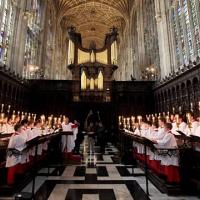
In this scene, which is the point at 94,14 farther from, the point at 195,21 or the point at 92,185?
the point at 92,185

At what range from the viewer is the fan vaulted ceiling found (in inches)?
1135

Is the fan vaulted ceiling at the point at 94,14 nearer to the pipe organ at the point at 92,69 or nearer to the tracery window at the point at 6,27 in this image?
the pipe organ at the point at 92,69

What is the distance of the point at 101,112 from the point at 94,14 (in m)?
22.3

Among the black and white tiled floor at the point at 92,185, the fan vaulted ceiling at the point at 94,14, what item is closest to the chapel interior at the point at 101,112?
the black and white tiled floor at the point at 92,185

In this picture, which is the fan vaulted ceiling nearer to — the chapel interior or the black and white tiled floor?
the chapel interior

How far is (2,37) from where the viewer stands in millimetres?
12742

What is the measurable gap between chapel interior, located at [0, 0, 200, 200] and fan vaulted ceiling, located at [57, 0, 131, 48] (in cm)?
29

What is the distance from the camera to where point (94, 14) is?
33.4m

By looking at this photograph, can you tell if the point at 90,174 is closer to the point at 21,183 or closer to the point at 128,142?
the point at 21,183

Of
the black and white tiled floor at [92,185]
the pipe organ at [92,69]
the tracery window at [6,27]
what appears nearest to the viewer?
the black and white tiled floor at [92,185]

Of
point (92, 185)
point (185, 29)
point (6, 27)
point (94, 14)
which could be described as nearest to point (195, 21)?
point (185, 29)

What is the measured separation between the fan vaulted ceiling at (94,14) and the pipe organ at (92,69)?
10.8m

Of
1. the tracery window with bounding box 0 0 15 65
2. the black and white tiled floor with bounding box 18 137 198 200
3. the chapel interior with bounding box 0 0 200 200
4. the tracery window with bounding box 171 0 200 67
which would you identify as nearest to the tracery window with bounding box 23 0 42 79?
the chapel interior with bounding box 0 0 200 200

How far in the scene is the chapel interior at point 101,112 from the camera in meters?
4.45
